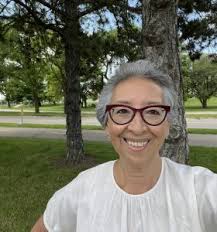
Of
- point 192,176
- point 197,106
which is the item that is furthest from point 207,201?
point 197,106

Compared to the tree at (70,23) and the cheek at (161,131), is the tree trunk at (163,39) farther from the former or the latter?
the tree at (70,23)

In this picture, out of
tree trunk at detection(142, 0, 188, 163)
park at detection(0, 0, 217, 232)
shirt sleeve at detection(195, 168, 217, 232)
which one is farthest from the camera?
park at detection(0, 0, 217, 232)

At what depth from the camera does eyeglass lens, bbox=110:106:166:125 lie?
5.77 ft

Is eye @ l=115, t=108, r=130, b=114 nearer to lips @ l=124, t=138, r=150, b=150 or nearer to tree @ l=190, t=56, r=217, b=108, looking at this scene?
lips @ l=124, t=138, r=150, b=150

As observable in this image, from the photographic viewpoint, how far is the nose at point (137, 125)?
174 centimetres

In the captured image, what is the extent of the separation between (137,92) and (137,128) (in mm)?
143

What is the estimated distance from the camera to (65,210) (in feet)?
6.18

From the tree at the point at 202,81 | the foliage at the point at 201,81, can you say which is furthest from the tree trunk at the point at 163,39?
the tree at the point at 202,81

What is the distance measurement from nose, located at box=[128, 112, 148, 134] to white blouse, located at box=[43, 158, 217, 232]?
0.61 feet

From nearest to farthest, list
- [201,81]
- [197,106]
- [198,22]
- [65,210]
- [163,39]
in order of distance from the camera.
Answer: [65,210] < [163,39] < [198,22] < [201,81] < [197,106]

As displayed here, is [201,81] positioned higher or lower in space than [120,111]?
higher

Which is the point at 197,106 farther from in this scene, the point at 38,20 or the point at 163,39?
the point at 163,39

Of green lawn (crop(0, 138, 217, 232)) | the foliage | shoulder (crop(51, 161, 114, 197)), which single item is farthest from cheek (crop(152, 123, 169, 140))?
the foliage

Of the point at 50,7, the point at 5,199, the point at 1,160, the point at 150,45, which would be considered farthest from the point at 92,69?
the point at 150,45
